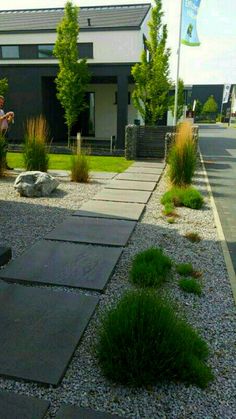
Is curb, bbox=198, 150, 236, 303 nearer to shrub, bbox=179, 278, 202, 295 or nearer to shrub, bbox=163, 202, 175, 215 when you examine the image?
shrub, bbox=179, 278, 202, 295

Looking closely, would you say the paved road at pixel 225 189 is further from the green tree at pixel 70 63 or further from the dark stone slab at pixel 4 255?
the green tree at pixel 70 63

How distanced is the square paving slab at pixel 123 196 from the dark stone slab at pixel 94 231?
126cm

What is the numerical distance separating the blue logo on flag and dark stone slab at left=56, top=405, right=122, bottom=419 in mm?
13895

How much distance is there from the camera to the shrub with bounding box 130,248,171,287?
3287 mm

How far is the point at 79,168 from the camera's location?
7820 mm

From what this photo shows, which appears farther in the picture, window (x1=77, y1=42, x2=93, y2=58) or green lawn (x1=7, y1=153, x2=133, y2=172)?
window (x1=77, y1=42, x2=93, y2=58)

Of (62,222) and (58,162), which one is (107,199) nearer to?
(62,222)

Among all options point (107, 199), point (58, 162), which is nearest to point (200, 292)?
point (107, 199)

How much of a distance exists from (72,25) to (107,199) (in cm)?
934

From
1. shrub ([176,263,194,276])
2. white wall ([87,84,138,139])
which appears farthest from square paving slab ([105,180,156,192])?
white wall ([87,84,138,139])

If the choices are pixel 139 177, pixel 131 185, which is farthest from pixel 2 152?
pixel 139 177

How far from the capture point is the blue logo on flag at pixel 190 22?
13444 millimetres

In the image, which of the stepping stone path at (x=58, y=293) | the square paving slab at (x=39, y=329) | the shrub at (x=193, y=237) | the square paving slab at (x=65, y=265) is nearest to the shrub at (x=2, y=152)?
the stepping stone path at (x=58, y=293)

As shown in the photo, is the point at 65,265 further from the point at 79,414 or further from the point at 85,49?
the point at 85,49
